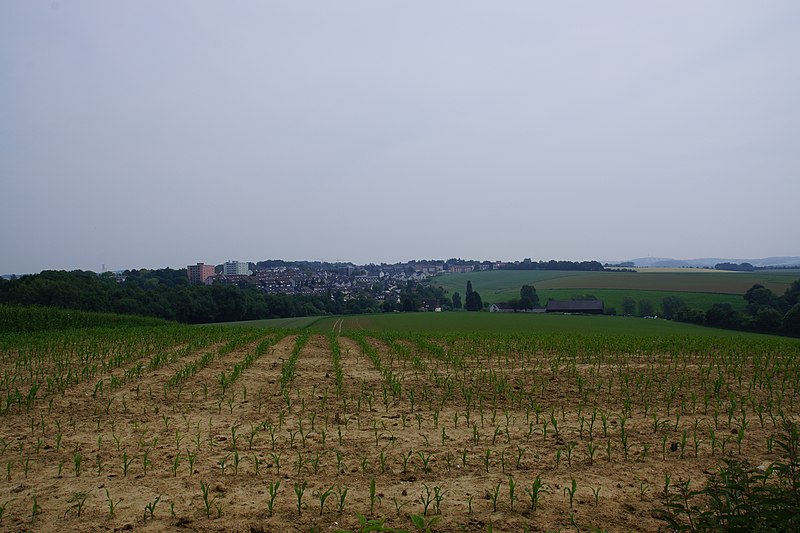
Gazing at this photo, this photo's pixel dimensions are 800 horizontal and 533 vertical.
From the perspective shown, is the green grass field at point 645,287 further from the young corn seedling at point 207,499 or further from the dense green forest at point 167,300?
the young corn seedling at point 207,499

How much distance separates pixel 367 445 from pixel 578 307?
293 feet

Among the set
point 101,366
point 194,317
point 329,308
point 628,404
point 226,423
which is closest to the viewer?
point 226,423

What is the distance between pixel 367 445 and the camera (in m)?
7.00

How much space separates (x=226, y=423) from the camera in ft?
26.7

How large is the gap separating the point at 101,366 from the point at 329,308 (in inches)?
3293

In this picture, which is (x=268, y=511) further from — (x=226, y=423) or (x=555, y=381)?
(x=555, y=381)

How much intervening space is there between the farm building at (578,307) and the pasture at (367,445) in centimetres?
7921

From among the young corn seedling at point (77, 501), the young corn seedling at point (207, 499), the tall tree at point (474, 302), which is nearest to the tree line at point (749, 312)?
the tall tree at point (474, 302)

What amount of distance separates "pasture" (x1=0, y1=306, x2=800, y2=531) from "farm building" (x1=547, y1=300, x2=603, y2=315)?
79.2 metres

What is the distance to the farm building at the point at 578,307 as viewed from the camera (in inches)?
3455

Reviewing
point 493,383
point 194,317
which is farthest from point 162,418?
point 194,317

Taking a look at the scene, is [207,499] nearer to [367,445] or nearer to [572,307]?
[367,445]

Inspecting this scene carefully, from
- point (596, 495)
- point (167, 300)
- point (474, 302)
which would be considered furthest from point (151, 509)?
point (474, 302)

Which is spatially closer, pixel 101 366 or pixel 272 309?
pixel 101 366
